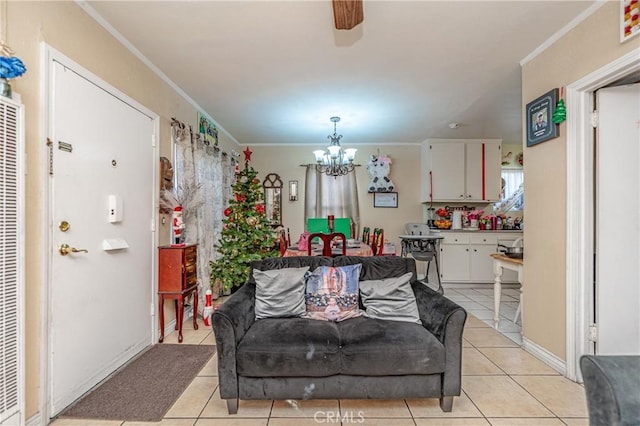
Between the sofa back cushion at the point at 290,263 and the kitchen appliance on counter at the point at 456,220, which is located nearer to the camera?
the sofa back cushion at the point at 290,263

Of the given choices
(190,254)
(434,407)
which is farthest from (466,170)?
(190,254)

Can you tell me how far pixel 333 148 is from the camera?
414cm

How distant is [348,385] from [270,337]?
525 mm

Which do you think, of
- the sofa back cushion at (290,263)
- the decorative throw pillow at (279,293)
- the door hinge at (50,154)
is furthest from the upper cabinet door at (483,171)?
the door hinge at (50,154)

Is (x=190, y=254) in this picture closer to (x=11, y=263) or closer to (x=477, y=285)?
(x=11, y=263)

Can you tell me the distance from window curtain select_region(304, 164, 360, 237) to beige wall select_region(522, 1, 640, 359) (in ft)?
10.7

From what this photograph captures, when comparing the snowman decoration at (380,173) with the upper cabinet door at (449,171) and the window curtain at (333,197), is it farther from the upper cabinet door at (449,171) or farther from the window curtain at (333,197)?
the upper cabinet door at (449,171)

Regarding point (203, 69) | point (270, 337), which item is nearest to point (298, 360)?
point (270, 337)

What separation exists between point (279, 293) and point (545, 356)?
2.15 metres

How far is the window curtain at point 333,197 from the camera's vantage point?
19.1 ft

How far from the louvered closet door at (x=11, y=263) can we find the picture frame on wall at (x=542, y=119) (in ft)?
10.9

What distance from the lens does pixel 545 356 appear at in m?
2.50

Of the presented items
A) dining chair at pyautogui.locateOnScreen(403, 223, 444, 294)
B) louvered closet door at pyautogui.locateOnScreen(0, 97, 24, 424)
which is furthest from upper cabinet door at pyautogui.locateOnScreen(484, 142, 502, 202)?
louvered closet door at pyautogui.locateOnScreen(0, 97, 24, 424)

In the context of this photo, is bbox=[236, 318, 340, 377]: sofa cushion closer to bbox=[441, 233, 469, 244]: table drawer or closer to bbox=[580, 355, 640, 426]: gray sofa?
bbox=[580, 355, 640, 426]: gray sofa
